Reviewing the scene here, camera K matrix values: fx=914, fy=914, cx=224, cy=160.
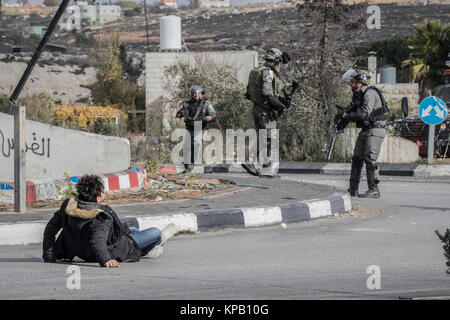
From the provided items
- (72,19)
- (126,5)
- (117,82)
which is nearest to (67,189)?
(117,82)

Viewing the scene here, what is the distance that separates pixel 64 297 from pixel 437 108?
13051 millimetres

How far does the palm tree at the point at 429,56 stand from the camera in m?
44.4

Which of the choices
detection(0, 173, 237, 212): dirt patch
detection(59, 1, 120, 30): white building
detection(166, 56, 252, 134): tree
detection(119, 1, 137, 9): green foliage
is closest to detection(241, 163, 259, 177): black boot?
detection(0, 173, 237, 212): dirt patch

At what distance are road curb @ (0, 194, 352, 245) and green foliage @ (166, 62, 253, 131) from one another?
420 inches

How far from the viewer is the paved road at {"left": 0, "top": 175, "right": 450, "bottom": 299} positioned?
19.4 feet

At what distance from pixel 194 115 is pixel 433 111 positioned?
200 inches

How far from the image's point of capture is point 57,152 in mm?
11039

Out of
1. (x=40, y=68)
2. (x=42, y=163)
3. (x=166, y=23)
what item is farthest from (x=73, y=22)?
(x=42, y=163)

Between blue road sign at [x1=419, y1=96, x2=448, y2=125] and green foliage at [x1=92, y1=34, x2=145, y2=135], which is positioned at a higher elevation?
green foliage at [x1=92, y1=34, x2=145, y2=135]

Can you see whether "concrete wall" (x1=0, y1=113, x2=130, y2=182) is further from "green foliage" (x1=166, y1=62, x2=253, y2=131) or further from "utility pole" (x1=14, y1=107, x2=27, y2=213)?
"green foliage" (x1=166, y1=62, x2=253, y2=131)

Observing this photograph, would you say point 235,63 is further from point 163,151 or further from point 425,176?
point 425,176

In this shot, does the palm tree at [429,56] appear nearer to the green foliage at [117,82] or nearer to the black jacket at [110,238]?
the green foliage at [117,82]

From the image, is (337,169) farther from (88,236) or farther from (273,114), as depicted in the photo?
(88,236)

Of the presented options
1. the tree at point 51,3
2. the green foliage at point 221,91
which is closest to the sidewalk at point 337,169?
the green foliage at point 221,91
